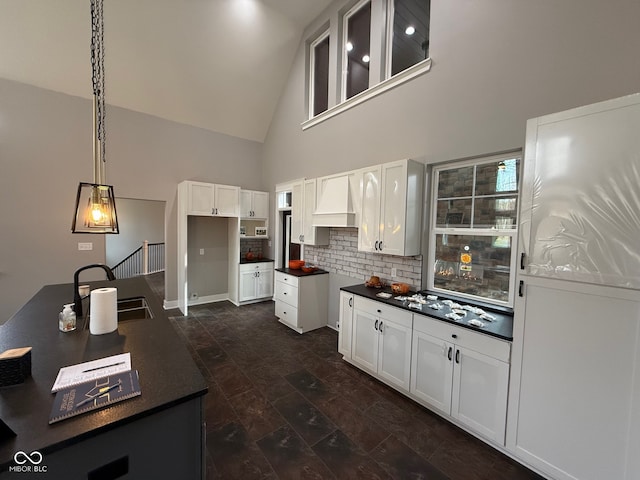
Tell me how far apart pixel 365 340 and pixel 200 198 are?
12.8 feet

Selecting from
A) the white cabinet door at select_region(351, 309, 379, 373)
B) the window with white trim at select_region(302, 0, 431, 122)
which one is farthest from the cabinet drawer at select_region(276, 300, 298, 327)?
the window with white trim at select_region(302, 0, 431, 122)

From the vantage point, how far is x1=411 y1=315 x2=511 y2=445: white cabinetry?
1.90 metres

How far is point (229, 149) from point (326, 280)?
3656 millimetres

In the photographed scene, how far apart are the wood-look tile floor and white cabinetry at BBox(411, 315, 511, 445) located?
0.18 metres

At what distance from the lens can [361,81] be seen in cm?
386

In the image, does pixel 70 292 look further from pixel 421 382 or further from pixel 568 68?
pixel 568 68

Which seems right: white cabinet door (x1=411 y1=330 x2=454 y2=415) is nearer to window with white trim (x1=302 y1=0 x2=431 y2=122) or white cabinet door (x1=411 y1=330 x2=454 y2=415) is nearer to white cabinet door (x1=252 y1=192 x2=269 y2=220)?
window with white trim (x1=302 y1=0 x2=431 y2=122)

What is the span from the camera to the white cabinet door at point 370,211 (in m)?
3.13

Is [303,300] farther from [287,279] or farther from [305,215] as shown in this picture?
[305,215]

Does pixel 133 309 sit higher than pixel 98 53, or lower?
lower

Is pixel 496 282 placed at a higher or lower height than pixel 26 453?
higher

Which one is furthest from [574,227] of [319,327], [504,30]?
[319,327]

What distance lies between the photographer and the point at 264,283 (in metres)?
5.57

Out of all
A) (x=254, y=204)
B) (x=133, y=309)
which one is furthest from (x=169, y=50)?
(x=133, y=309)
